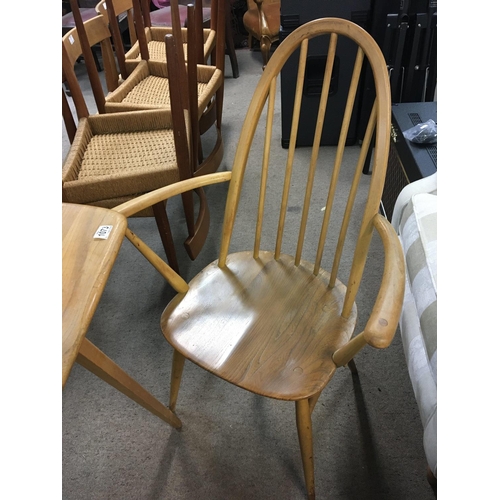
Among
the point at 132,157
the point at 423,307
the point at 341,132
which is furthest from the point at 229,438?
the point at 132,157

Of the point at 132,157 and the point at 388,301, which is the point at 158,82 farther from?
the point at 388,301

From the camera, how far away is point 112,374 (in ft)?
2.42

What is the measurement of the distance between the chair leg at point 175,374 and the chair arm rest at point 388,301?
50 centimetres

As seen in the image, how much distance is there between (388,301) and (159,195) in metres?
0.47

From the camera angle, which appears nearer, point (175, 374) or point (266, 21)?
point (175, 374)

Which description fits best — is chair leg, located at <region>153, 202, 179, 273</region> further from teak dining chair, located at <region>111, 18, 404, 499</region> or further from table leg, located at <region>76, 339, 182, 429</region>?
table leg, located at <region>76, 339, 182, 429</region>

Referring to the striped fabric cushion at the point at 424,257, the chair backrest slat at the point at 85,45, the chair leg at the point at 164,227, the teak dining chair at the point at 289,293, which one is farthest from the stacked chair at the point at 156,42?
the striped fabric cushion at the point at 424,257

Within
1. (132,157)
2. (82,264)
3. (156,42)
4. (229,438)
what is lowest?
(229,438)

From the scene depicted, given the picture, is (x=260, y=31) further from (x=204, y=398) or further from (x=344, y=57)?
(x=204, y=398)

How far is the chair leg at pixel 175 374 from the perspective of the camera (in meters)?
0.90

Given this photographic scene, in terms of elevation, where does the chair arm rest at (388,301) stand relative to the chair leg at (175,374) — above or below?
above

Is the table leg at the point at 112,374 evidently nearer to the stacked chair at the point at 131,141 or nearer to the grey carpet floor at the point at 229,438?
the grey carpet floor at the point at 229,438

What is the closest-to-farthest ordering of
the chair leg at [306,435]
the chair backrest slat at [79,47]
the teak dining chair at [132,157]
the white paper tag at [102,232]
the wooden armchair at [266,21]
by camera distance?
the white paper tag at [102,232] → the chair leg at [306,435] → the teak dining chair at [132,157] → the chair backrest slat at [79,47] → the wooden armchair at [266,21]

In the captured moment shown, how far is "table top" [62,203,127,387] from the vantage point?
494mm
